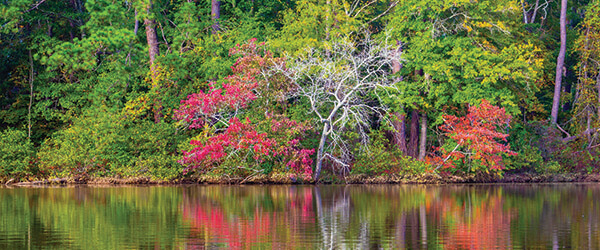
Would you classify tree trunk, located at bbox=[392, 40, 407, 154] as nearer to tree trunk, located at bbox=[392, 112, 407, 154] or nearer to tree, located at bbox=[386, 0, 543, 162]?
tree trunk, located at bbox=[392, 112, 407, 154]

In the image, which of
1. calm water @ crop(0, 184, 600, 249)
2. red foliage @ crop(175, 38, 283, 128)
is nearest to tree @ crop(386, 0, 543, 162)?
red foliage @ crop(175, 38, 283, 128)

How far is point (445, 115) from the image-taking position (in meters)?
38.2

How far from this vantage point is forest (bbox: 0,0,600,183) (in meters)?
36.8

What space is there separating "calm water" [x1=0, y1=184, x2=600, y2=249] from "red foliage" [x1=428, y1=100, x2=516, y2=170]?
3349 mm

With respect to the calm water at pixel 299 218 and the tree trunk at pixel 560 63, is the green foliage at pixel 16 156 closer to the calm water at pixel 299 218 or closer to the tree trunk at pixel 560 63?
the calm water at pixel 299 218

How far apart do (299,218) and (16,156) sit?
21179 mm

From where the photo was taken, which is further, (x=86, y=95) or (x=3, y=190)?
(x=86, y=95)

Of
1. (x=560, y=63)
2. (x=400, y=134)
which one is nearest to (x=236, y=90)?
(x=400, y=134)

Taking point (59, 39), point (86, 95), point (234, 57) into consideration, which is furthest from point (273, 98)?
point (59, 39)

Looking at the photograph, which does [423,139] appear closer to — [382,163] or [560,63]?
[382,163]

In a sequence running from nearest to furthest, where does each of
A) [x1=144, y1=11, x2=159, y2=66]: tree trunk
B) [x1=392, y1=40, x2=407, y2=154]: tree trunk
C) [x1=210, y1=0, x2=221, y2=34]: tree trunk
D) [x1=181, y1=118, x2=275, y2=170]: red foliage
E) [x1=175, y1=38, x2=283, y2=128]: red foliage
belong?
[x1=181, y1=118, x2=275, y2=170]: red foliage
[x1=175, y1=38, x2=283, y2=128]: red foliage
[x1=392, y1=40, x2=407, y2=154]: tree trunk
[x1=144, y1=11, x2=159, y2=66]: tree trunk
[x1=210, y1=0, x2=221, y2=34]: tree trunk

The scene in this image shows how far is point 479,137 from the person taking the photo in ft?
119

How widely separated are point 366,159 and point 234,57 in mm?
7734

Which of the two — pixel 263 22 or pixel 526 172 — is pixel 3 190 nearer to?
pixel 263 22
